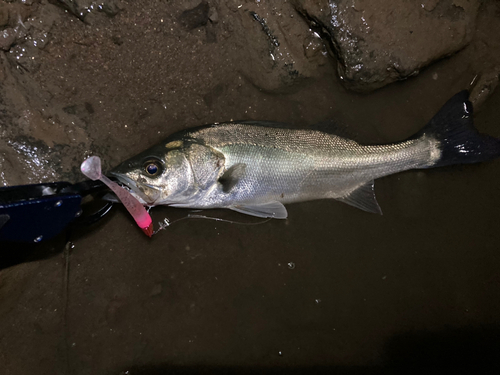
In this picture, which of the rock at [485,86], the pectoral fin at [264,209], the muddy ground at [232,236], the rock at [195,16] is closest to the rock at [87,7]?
the muddy ground at [232,236]

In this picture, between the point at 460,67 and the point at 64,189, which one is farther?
the point at 460,67

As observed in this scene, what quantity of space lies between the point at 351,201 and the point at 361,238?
0.39 meters

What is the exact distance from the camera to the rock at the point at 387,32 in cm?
254

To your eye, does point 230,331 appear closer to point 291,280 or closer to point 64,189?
point 291,280

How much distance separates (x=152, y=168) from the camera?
7.32 feet

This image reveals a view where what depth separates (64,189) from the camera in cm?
188

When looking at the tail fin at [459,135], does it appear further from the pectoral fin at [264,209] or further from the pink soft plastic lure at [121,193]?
the pink soft plastic lure at [121,193]

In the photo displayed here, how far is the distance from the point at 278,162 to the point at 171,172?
0.84 meters

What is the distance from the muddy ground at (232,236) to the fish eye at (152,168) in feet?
1.41

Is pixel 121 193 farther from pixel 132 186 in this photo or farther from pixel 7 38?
pixel 7 38

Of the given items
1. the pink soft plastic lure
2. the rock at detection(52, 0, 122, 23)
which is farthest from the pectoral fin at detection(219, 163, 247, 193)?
the rock at detection(52, 0, 122, 23)

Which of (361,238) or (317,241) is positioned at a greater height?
(317,241)

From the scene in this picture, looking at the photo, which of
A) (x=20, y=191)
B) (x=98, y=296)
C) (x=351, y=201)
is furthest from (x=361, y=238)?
(x=20, y=191)

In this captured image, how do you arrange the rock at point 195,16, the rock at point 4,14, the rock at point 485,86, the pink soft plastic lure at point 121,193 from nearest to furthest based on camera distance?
the pink soft plastic lure at point 121,193 → the rock at point 4,14 → the rock at point 195,16 → the rock at point 485,86
